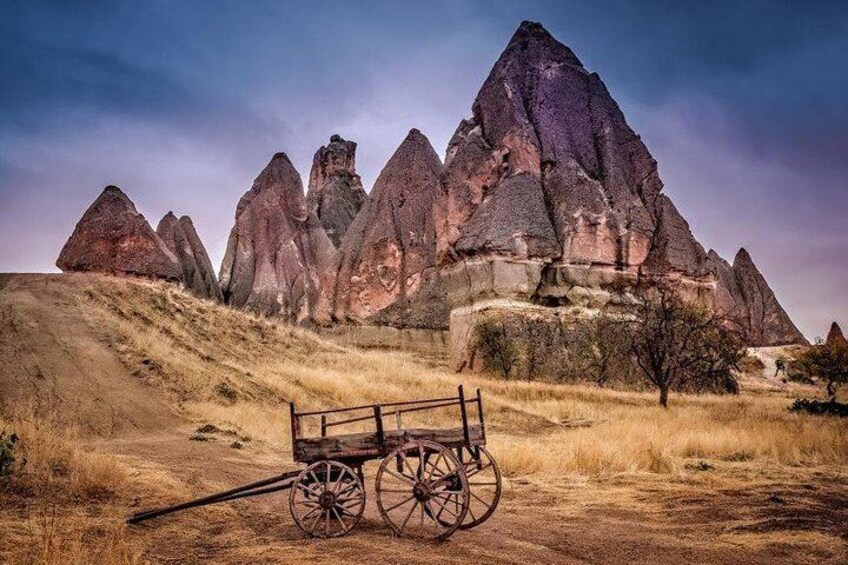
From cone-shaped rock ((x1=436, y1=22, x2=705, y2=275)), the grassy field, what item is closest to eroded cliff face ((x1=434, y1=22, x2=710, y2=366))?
cone-shaped rock ((x1=436, y1=22, x2=705, y2=275))

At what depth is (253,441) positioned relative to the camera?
14297 millimetres

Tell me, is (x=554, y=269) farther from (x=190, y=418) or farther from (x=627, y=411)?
(x=190, y=418)

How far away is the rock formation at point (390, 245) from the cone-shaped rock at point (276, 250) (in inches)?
349

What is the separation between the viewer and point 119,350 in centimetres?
1858

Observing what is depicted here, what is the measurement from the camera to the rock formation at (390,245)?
54.8 meters

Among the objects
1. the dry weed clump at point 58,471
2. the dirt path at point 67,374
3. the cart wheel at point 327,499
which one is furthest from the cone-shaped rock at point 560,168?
the cart wheel at point 327,499

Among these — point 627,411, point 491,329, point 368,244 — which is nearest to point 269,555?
point 627,411

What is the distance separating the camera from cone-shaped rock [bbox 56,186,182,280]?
1515 inches

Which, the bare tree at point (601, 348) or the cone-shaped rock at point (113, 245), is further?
the cone-shaped rock at point (113, 245)

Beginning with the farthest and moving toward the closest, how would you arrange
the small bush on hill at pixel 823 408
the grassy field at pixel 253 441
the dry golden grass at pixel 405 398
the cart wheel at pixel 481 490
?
the small bush on hill at pixel 823 408, the dry golden grass at pixel 405 398, the cart wheel at pixel 481 490, the grassy field at pixel 253 441

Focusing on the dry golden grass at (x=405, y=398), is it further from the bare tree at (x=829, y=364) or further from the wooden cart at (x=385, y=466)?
the bare tree at (x=829, y=364)

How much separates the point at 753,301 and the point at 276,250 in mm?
62599

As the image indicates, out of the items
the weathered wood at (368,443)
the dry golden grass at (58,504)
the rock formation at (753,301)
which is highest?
the rock formation at (753,301)

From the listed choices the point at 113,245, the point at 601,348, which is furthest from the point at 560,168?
the point at 113,245
